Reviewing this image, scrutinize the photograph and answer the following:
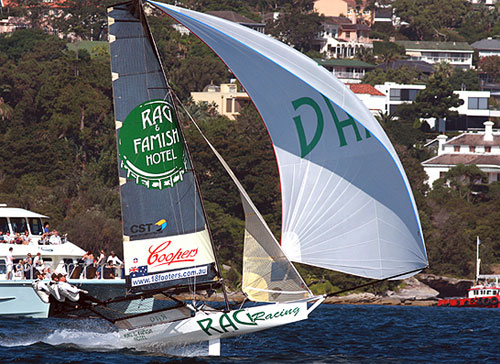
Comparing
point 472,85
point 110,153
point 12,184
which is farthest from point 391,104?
point 12,184

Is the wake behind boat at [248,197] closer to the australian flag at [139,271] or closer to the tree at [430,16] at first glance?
the australian flag at [139,271]

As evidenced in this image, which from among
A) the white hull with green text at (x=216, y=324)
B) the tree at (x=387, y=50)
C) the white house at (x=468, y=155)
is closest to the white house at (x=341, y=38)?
the tree at (x=387, y=50)

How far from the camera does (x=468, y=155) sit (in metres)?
88.0

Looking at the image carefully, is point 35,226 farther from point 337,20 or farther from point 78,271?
point 337,20

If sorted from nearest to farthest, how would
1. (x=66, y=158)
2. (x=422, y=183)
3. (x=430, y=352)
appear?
1. (x=430, y=352)
2. (x=66, y=158)
3. (x=422, y=183)

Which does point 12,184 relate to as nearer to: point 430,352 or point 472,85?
point 430,352

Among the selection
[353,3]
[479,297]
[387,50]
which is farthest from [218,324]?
[353,3]

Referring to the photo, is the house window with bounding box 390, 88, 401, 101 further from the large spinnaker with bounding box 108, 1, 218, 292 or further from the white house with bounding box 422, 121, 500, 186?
the large spinnaker with bounding box 108, 1, 218, 292

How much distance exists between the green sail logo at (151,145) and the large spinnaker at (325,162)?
6.25ft

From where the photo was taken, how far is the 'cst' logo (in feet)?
64.6

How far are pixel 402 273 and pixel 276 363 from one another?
3132 mm

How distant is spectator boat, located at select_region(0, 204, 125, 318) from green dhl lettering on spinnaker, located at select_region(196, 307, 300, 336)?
9.63 meters

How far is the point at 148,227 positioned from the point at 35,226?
1425 centimetres

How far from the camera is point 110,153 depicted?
74.5 m
